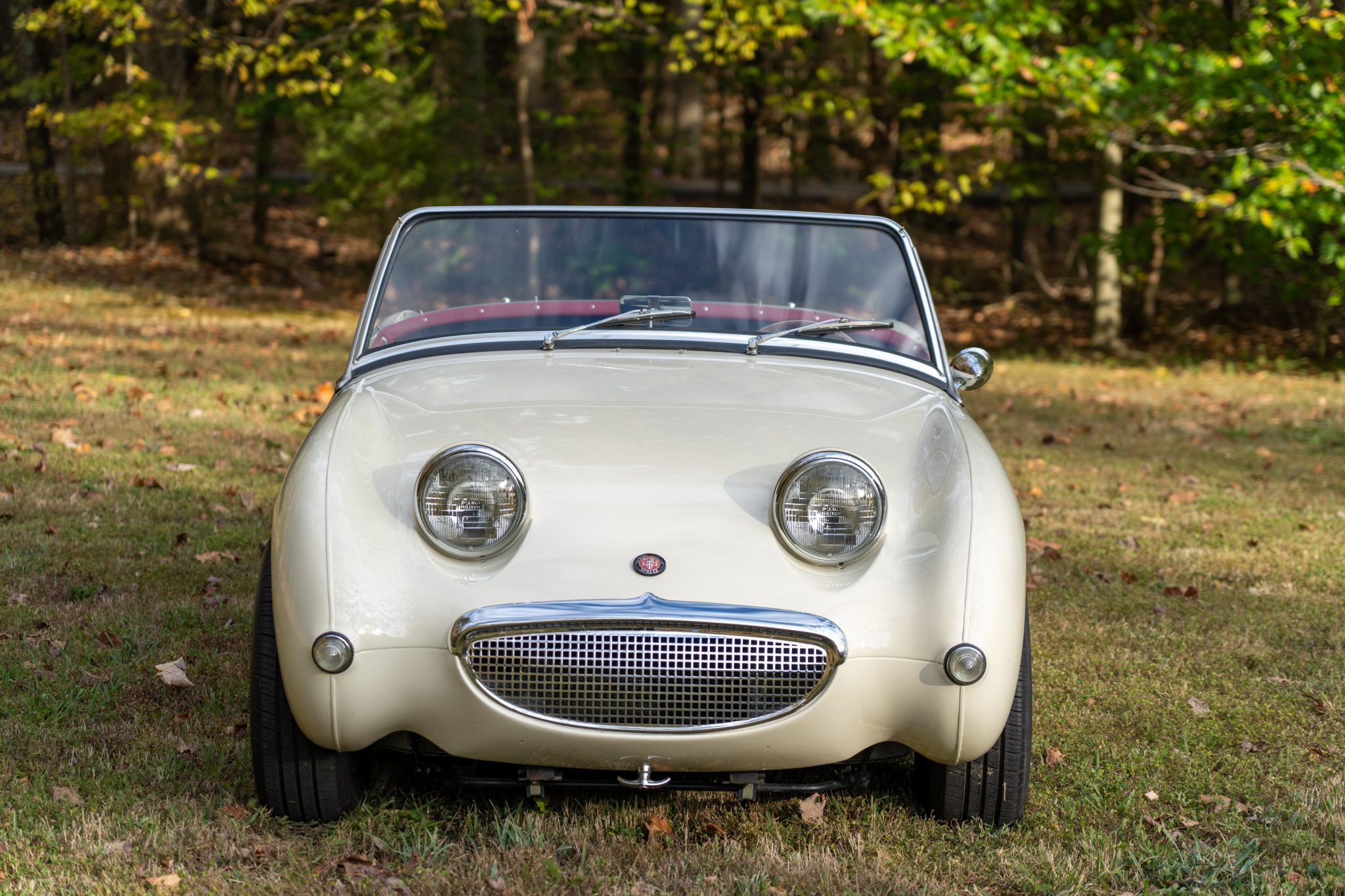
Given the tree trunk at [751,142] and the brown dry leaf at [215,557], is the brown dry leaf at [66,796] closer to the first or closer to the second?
the brown dry leaf at [215,557]

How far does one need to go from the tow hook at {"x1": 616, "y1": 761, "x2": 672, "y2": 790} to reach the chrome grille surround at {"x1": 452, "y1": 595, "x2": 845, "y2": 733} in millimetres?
169

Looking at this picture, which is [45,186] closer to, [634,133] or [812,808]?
[634,133]

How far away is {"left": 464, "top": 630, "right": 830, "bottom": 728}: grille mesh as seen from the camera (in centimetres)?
251

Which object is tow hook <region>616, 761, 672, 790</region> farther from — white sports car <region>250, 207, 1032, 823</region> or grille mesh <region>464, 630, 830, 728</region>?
grille mesh <region>464, 630, 830, 728</region>

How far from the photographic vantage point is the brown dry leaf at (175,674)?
3639 millimetres

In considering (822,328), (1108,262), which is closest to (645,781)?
(822,328)

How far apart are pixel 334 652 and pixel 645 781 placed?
70 cm

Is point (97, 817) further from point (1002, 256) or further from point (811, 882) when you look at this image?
point (1002, 256)

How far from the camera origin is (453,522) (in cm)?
260

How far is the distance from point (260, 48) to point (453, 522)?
48.0 ft

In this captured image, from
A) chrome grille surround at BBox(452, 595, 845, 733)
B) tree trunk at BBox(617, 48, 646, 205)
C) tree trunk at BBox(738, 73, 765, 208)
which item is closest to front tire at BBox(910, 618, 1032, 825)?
chrome grille surround at BBox(452, 595, 845, 733)

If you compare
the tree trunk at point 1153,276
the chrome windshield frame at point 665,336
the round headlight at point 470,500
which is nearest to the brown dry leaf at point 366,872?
the round headlight at point 470,500

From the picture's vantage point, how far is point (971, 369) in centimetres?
374

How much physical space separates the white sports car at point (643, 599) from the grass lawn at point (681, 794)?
176mm
